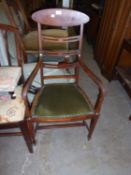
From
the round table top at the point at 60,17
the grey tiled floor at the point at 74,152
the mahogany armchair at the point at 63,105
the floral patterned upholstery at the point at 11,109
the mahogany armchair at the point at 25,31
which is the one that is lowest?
the grey tiled floor at the point at 74,152

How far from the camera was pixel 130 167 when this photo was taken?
50.9 inches

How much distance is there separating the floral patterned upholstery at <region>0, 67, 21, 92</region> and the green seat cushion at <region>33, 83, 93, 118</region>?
9.6 inches

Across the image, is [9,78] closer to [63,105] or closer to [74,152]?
[63,105]

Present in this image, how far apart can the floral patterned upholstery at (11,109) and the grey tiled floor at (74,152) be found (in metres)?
0.48

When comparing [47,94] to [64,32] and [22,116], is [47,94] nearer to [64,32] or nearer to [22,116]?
[22,116]

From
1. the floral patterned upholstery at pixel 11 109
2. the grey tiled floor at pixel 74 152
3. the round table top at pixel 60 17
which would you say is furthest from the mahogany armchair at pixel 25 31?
the grey tiled floor at pixel 74 152

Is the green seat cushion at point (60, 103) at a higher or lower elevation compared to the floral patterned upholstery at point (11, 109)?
lower

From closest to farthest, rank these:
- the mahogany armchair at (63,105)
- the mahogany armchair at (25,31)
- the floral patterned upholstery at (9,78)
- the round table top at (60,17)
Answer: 1. the floral patterned upholstery at (9,78)
2. the mahogany armchair at (63,105)
3. the round table top at (60,17)
4. the mahogany armchair at (25,31)

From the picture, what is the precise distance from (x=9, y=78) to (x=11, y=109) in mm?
204

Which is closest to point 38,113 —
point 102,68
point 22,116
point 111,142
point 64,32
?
point 22,116

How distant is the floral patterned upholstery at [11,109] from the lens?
1.00 metres

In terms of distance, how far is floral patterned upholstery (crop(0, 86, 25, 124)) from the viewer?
1003 mm

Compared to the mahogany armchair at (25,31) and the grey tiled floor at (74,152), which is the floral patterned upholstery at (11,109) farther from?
the mahogany armchair at (25,31)

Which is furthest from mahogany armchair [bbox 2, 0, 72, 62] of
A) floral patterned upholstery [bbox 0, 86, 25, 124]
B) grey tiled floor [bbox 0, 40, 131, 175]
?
grey tiled floor [bbox 0, 40, 131, 175]
